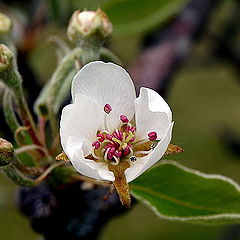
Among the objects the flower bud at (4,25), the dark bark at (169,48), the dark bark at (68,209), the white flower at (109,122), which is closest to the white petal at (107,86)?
the white flower at (109,122)

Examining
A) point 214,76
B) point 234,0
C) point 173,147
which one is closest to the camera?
point 173,147

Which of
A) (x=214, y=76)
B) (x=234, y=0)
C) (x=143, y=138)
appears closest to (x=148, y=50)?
(x=234, y=0)

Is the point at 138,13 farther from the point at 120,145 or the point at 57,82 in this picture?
the point at 120,145

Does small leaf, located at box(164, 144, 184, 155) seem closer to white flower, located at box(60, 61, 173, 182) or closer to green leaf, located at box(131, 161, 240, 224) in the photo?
white flower, located at box(60, 61, 173, 182)

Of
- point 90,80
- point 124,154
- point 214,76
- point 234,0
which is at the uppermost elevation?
point 90,80

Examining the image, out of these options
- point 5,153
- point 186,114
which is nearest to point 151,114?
point 5,153

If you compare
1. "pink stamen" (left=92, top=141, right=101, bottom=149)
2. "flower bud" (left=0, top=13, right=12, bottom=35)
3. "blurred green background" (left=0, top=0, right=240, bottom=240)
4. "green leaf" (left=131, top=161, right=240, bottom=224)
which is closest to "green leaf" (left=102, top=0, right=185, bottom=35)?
"blurred green background" (left=0, top=0, right=240, bottom=240)

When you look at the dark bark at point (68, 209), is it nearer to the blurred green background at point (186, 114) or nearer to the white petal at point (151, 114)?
the white petal at point (151, 114)

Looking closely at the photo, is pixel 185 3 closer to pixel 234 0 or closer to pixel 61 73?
pixel 234 0

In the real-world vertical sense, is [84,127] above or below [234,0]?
above
